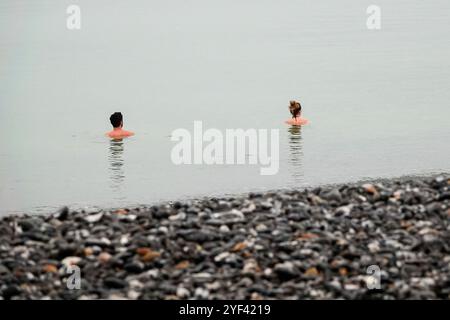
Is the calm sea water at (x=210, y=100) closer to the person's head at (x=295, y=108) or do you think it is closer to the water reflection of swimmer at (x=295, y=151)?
the water reflection of swimmer at (x=295, y=151)

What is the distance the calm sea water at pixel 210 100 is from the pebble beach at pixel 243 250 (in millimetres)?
6385

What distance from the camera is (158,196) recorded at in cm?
2577

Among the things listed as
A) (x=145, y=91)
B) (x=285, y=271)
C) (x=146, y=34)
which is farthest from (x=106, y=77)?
(x=285, y=271)

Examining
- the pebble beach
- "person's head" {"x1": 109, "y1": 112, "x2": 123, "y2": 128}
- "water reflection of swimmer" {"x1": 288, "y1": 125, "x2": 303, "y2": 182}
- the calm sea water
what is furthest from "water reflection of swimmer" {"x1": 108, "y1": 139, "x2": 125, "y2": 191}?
the pebble beach

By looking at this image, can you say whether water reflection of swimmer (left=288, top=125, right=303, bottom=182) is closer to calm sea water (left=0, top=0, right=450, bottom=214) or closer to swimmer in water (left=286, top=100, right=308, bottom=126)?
calm sea water (left=0, top=0, right=450, bottom=214)

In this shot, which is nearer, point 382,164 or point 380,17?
point 382,164

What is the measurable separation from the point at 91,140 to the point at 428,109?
11.9 m

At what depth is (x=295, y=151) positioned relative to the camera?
30.6 metres

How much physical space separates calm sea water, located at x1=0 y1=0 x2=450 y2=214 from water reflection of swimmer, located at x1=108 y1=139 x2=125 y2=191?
0.22ft

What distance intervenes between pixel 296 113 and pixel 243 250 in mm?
17043

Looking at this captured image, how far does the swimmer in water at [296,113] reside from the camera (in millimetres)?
33500

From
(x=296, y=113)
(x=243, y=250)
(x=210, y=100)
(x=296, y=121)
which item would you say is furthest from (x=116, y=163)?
(x=243, y=250)
